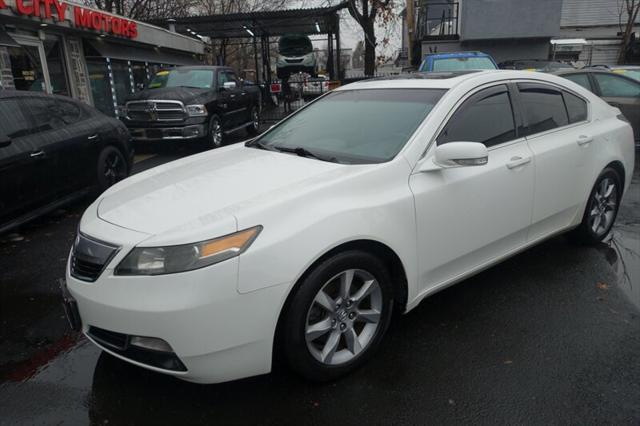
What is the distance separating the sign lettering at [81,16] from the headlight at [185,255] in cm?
1001

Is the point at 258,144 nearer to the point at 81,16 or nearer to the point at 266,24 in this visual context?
the point at 81,16

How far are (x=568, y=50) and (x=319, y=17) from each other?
15.9m

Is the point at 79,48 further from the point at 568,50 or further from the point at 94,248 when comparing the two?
the point at 568,50

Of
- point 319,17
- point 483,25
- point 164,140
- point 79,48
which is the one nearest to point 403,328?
point 164,140

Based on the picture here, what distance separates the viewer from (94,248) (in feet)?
7.97

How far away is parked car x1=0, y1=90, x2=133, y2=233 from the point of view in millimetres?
4938

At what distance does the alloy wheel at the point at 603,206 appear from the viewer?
4.26 metres

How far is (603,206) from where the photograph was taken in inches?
172

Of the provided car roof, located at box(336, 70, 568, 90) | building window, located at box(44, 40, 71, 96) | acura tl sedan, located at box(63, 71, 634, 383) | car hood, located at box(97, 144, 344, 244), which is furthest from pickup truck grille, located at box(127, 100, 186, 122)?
car hood, located at box(97, 144, 344, 244)

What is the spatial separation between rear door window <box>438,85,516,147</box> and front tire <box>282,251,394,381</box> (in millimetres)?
1023

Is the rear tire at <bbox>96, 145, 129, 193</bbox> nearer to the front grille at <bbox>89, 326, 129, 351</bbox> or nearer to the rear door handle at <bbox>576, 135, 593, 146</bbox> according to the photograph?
the front grille at <bbox>89, 326, 129, 351</bbox>

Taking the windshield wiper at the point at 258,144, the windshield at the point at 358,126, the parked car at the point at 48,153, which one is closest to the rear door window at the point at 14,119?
the parked car at the point at 48,153

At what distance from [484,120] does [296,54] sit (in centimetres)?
2043

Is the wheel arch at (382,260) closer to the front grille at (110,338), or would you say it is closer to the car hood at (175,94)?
the front grille at (110,338)
